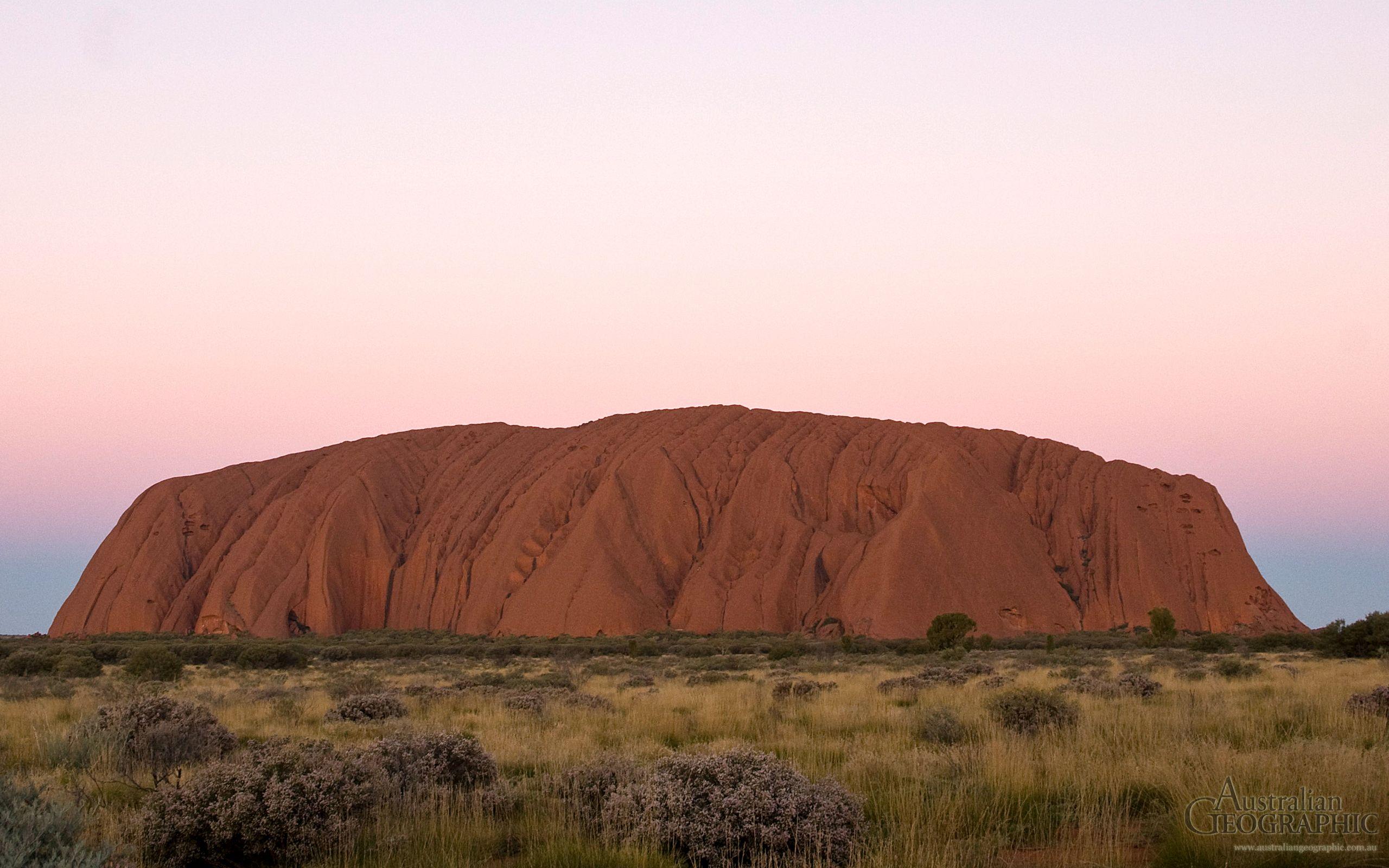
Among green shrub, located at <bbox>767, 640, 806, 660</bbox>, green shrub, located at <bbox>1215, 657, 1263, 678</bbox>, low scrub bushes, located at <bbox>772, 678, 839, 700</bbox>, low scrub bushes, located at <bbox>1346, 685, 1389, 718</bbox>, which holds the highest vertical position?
low scrub bushes, located at <bbox>1346, 685, 1389, 718</bbox>

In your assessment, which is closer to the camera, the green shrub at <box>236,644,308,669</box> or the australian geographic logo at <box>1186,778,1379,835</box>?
the australian geographic logo at <box>1186,778,1379,835</box>

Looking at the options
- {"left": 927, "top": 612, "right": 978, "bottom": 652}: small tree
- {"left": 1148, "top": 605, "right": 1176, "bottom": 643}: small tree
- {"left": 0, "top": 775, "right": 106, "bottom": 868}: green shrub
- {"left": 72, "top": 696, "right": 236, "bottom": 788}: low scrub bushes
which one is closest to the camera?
{"left": 0, "top": 775, "right": 106, "bottom": 868}: green shrub

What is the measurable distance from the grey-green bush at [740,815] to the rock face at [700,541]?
54.4 m

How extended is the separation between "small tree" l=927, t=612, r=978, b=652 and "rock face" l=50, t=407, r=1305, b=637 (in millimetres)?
14183

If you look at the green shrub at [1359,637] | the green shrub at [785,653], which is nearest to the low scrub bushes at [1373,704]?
the green shrub at [1359,637]

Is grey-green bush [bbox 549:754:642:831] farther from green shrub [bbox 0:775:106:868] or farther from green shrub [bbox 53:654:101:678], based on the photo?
green shrub [bbox 53:654:101:678]

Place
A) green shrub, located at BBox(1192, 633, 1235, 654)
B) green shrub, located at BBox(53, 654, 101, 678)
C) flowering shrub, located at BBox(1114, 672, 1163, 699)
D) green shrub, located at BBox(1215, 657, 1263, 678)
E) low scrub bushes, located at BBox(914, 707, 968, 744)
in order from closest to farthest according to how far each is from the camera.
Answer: low scrub bushes, located at BBox(914, 707, 968, 744), flowering shrub, located at BBox(1114, 672, 1163, 699), green shrub, located at BBox(1215, 657, 1263, 678), green shrub, located at BBox(53, 654, 101, 678), green shrub, located at BBox(1192, 633, 1235, 654)

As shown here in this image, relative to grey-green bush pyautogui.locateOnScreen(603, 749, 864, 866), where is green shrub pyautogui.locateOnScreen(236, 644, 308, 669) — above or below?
below

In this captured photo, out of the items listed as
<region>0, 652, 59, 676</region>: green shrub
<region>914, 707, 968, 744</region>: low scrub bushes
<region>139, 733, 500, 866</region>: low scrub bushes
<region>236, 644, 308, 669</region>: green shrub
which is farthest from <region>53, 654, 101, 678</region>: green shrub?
<region>914, 707, 968, 744</region>: low scrub bushes

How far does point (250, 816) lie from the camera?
622 cm

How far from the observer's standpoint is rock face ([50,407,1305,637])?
6481 centimetres

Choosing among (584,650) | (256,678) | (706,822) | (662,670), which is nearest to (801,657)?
(662,670)

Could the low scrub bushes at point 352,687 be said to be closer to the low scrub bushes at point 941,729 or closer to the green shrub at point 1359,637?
the low scrub bushes at point 941,729

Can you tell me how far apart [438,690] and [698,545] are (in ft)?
180
